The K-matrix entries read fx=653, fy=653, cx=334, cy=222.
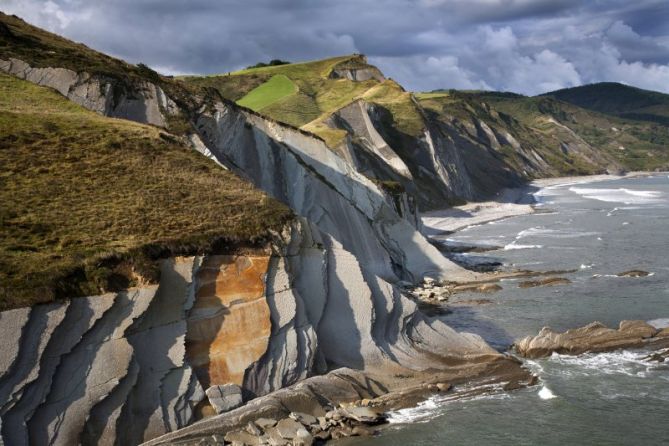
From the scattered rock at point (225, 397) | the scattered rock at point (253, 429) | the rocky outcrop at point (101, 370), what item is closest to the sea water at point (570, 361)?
the scattered rock at point (253, 429)

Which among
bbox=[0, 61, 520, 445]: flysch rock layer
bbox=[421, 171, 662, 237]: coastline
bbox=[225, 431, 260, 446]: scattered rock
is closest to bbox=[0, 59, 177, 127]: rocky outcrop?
bbox=[0, 61, 520, 445]: flysch rock layer

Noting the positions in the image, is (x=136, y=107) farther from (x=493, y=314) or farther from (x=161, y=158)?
(x=493, y=314)

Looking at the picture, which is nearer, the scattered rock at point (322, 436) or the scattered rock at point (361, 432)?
the scattered rock at point (322, 436)

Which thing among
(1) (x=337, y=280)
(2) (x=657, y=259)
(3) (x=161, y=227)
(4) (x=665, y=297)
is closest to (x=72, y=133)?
(3) (x=161, y=227)

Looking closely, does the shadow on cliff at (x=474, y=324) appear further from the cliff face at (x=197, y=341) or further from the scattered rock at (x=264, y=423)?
the scattered rock at (x=264, y=423)

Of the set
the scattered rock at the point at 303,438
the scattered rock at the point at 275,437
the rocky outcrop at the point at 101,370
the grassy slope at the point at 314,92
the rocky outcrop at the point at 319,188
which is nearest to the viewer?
the rocky outcrop at the point at 101,370

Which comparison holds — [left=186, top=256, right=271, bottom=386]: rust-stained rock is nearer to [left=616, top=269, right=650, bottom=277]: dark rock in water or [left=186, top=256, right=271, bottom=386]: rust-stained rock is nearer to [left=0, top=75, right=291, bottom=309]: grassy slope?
[left=0, top=75, right=291, bottom=309]: grassy slope
